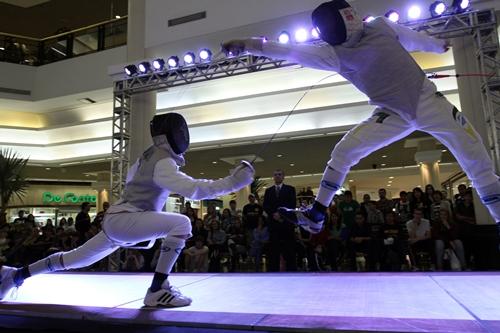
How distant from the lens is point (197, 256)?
6.52m

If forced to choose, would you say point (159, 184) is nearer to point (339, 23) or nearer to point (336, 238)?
point (339, 23)

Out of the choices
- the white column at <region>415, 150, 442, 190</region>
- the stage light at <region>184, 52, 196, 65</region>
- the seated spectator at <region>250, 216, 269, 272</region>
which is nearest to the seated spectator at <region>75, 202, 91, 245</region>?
the seated spectator at <region>250, 216, 269, 272</region>

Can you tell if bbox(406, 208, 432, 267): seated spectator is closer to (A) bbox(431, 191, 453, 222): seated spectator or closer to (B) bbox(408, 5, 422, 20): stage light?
(A) bbox(431, 191, 453, 222): seated spectator

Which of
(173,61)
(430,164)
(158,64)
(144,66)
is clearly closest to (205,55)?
(173,61)

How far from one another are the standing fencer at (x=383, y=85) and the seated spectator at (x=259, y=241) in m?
4.22

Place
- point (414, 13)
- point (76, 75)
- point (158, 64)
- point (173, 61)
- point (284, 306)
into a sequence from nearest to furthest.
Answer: point (284, 306) < point (414, 13) < point (173, 61) < point (158, 64) < point (76, 75)

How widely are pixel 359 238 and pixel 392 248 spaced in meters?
0.45

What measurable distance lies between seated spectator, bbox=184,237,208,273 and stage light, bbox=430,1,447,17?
181 inches

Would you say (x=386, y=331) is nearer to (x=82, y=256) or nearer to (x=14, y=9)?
(x=82, y=256)

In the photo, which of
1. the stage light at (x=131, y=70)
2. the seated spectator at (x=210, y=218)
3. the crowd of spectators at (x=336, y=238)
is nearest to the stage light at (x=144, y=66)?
the stage light at (x=131, y=70)

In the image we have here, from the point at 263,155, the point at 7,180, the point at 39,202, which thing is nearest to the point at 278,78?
the point at 263,155

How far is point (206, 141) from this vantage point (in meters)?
10.5

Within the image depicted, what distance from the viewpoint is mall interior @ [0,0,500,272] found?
6.95 metres

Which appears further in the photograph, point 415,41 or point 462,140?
point 415,41
